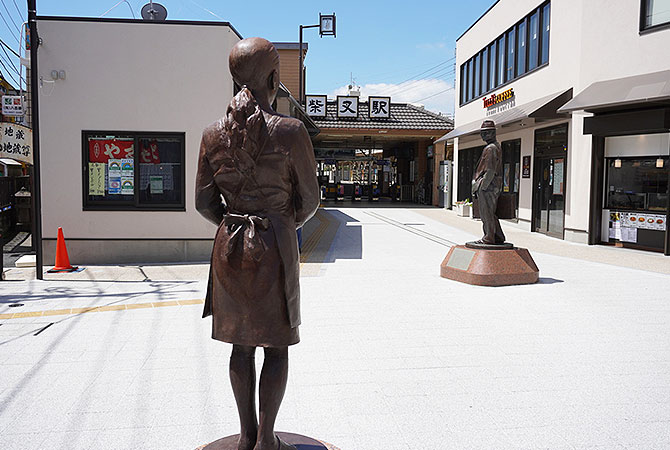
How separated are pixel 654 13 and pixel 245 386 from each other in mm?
12048

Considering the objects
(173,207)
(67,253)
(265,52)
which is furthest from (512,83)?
(265,52)

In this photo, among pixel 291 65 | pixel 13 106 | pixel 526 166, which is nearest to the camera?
pixel 13 106

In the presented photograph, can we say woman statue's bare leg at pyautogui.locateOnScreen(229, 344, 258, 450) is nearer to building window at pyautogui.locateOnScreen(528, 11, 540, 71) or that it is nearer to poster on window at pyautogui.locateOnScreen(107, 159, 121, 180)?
poster on window at pyautogui.locateOnScreen(107, 159, 121, 180)

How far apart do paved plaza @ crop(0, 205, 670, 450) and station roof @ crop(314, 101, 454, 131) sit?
18.5 meters

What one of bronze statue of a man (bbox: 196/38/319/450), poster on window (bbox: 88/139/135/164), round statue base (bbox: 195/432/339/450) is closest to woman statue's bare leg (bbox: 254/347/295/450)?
bronze statue of a man (bbox: 196/38/319/450)

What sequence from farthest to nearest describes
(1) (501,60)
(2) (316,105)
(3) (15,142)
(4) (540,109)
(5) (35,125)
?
(2) (316,105)
(1) (501,60)
(4) (540,109)
(3) (15,142)
(5) (35,125)

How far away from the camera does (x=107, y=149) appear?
1049 cm

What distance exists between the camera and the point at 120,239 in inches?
413

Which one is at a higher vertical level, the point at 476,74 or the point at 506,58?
the point at 476,74

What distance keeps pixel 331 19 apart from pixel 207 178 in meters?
18.0

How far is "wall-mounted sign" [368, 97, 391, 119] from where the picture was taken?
27.0 metres

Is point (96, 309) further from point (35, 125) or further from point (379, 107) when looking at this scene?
point (379, 107)

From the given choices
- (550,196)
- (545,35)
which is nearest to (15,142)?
(550,196)

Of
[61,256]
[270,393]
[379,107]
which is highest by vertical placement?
[379,107]
